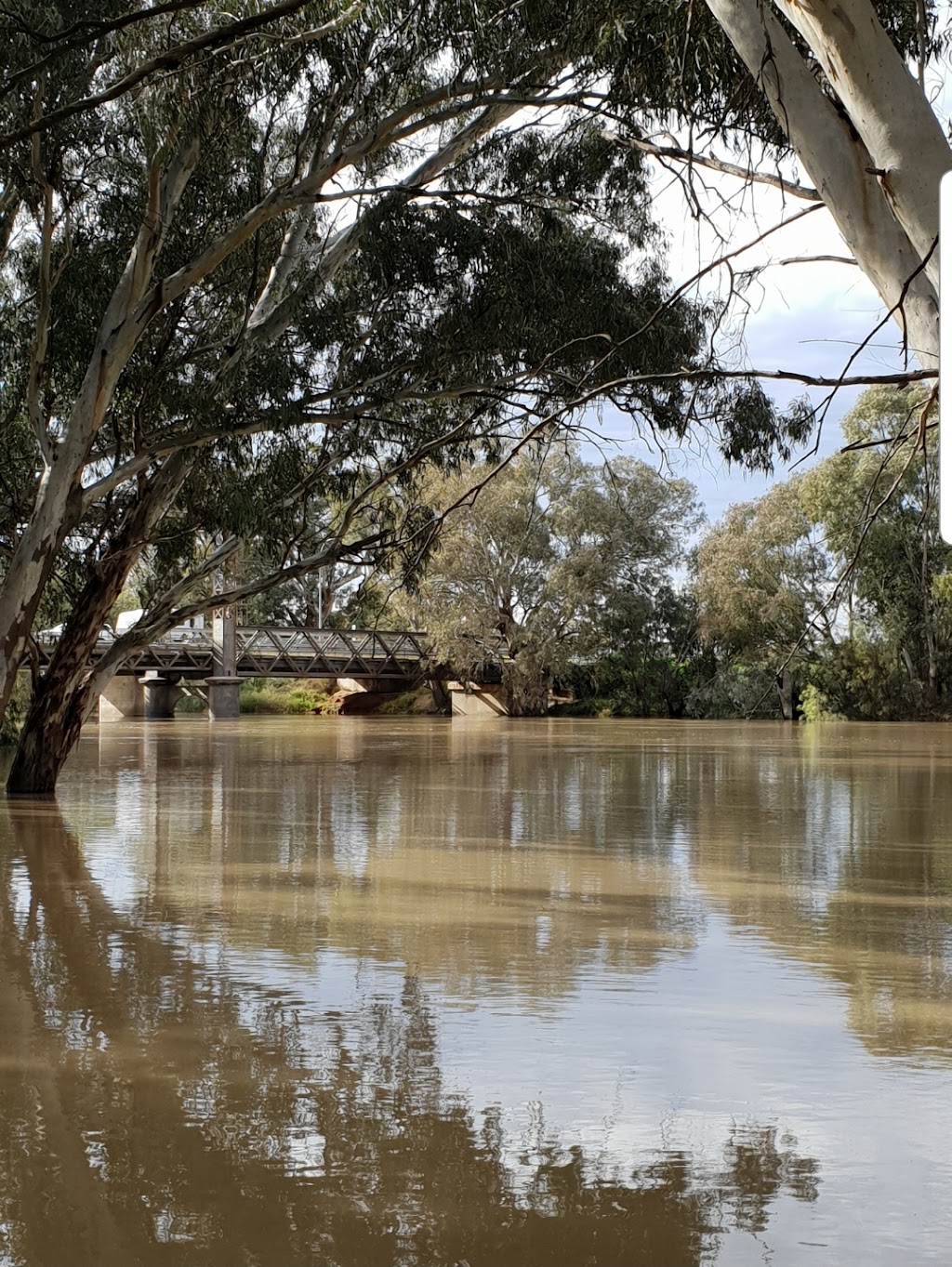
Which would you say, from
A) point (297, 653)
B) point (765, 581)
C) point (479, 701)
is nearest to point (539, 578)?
point (479, 701)

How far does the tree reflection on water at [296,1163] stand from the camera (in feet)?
7.04

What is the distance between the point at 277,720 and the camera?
31750 millimetres

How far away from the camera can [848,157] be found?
2.81 metres

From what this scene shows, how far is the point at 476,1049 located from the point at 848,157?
7.30 ft

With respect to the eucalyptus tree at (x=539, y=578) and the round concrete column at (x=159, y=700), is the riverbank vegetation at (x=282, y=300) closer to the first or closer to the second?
the eucalyptus tree at (x=539, y=578)

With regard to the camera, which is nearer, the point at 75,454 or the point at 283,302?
the point at 75,454

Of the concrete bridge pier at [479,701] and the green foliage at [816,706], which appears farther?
the concrete bridge pier at [479,701]

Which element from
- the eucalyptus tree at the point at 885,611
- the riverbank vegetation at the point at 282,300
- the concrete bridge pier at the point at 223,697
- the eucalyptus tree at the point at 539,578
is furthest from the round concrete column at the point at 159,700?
the riverbank vegetation at the point at 282,300

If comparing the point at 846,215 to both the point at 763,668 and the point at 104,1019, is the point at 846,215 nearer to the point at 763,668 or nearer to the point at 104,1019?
the point at 104,1019

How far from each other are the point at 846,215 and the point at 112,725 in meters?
28.3

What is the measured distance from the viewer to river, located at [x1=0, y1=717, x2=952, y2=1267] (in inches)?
87.4

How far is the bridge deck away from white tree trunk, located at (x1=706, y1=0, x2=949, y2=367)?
1092 inches

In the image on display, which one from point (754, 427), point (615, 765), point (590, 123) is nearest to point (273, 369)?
point (590, 123)

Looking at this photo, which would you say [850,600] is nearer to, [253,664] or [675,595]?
[675,595]
